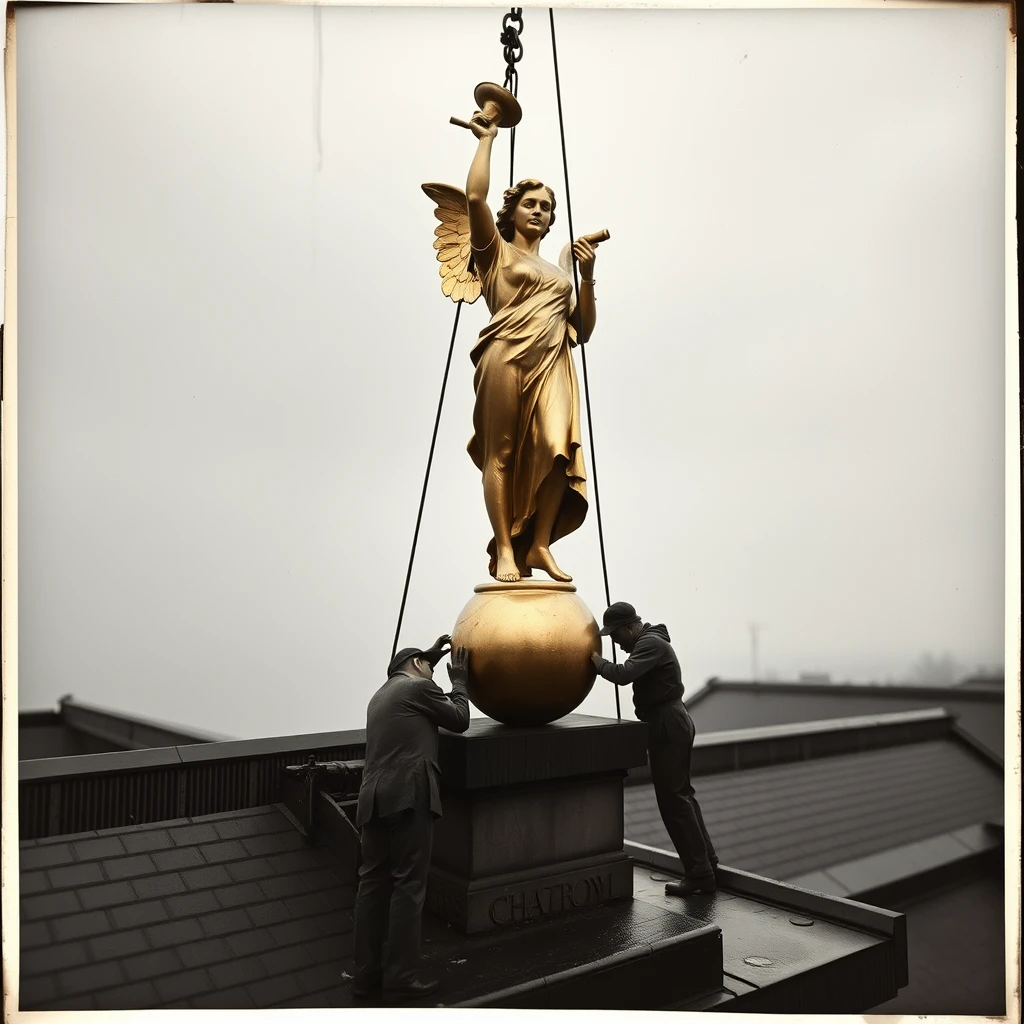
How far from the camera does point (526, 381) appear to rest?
5000mm

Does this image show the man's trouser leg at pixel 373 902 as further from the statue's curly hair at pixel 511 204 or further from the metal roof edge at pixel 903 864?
the metal roof edge at pixel 903 864

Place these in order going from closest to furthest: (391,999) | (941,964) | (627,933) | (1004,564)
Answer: (391,999) < (627,933) < (1004,564) < (941,964)

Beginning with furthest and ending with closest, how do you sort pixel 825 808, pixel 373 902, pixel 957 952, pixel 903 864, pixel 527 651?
pixel 825 808 → pixel 903 864 → pixel 957 952 → pixel 527 651 → pixel 373 902

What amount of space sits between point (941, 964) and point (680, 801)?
7.50 ft

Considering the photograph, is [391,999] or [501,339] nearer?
[391,999]

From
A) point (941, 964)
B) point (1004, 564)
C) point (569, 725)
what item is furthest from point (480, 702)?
point (941, 964)

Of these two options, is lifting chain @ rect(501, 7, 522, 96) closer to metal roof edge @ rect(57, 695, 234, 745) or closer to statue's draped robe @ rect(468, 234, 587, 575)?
statue's draped robe @ rect(468, 234, 587, 575)

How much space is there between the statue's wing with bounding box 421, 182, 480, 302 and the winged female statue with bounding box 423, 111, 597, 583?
59 millimetres

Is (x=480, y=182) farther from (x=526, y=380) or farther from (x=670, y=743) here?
(x=670, y=743)

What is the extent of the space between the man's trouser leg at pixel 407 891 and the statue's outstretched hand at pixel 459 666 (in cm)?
95

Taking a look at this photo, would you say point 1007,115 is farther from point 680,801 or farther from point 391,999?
point 391,999

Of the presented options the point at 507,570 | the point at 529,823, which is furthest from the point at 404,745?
the point at 507,570

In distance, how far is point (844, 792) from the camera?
850 cm

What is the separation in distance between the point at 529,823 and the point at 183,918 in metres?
1.81
